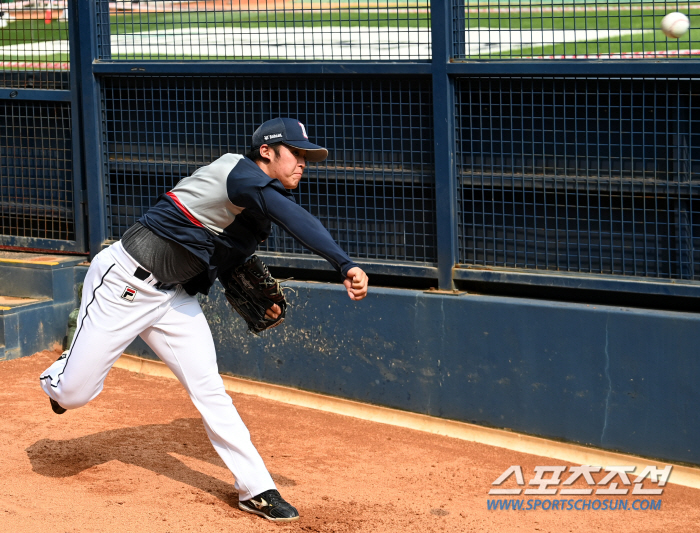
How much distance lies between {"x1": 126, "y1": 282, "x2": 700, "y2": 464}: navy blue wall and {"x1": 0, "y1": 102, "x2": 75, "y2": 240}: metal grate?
214cm

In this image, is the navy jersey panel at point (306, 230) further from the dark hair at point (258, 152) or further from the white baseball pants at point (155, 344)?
the white baseball pants at point (155, 344)

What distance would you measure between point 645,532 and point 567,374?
1.24m

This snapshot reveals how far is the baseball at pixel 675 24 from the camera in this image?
4.95 meters

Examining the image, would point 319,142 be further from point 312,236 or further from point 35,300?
point 312,236

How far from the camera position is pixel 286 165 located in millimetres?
4031

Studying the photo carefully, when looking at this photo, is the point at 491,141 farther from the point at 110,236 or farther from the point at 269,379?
the point at 110,236

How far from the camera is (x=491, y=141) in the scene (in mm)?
5715

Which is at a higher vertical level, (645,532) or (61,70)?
(61,70)

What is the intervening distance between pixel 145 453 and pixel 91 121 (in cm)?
327

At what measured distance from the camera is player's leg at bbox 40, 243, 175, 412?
4.23m

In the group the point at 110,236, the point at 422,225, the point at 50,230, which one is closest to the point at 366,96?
the point at 422,225

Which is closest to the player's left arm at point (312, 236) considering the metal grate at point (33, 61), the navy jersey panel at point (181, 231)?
the navy jersey panel at point (181, 231)

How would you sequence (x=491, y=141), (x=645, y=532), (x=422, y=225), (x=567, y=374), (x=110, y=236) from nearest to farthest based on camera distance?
(x=645, y=532) → (x=567, y=374) → (x=491, y=141) → (x=422, y=225) → (x=110, y=236)

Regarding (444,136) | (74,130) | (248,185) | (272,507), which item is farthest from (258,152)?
(74,130)
